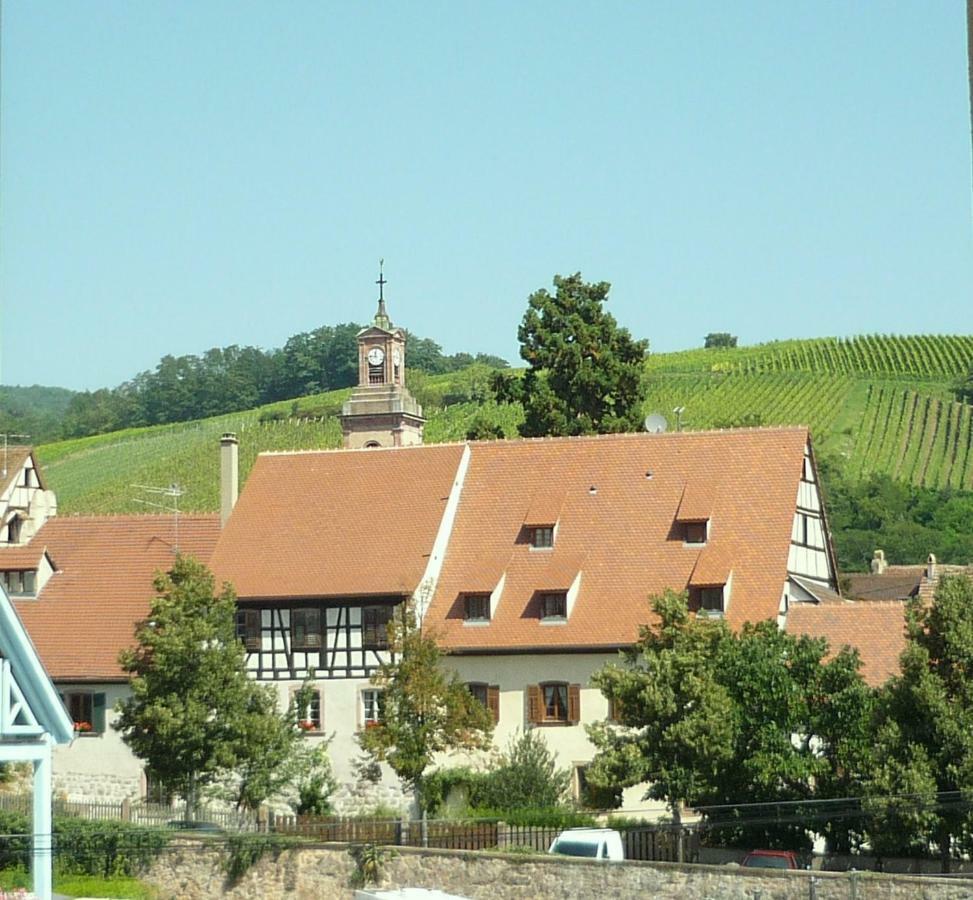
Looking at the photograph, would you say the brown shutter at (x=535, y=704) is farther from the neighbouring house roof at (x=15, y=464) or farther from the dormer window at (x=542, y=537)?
the neighbouring house roof at (x=15, y=464)

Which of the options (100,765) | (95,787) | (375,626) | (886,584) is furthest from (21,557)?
(886,584)

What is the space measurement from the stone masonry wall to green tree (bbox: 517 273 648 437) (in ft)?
76.9

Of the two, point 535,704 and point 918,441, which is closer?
point 535,704

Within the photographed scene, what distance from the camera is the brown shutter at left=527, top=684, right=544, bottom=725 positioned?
45.7 m

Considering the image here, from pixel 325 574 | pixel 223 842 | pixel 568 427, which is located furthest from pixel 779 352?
pixel 223 842

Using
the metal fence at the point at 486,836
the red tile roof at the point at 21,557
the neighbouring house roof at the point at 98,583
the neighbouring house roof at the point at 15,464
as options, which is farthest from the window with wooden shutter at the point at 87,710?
the metal fence at the point at 486,836

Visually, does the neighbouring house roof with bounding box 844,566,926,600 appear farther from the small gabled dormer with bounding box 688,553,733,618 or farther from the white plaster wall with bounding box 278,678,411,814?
the white plaster wall with bounding box 278,678,411,814

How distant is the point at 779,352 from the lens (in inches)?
5148

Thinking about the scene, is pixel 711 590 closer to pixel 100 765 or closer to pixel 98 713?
pixel 98 713

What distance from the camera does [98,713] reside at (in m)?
48.5

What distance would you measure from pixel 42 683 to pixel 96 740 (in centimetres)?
1746

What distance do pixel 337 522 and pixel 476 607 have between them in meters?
4.80

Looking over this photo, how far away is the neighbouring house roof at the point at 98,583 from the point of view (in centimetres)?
4916

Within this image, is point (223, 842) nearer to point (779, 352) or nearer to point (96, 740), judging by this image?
point (96, 740)
